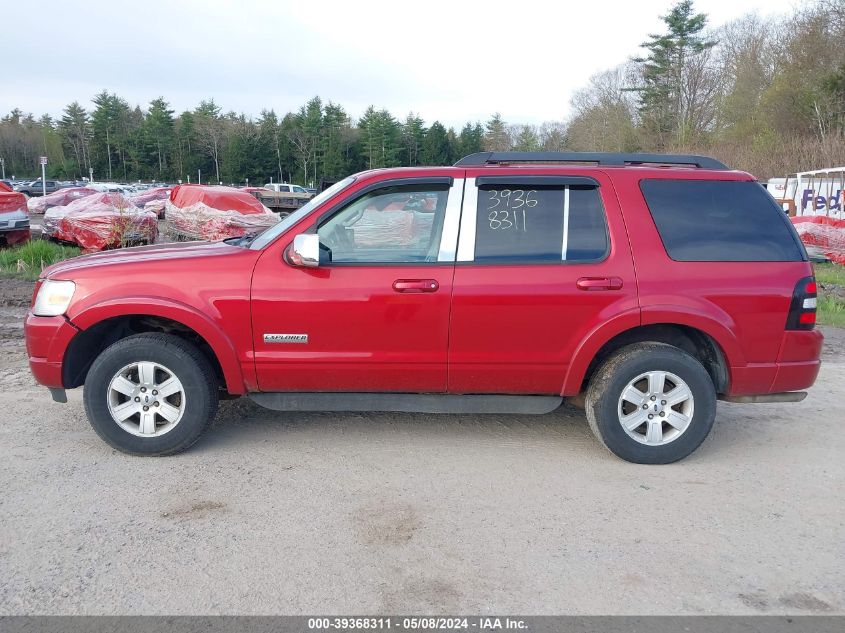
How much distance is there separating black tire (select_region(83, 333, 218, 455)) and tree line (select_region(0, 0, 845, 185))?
490 cm

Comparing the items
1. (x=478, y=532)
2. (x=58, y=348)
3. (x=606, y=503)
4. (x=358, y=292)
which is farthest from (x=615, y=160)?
(x=58, y=348)

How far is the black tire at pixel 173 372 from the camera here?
432 centimetres

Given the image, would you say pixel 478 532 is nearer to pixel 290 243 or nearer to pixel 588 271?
pixel 588 271

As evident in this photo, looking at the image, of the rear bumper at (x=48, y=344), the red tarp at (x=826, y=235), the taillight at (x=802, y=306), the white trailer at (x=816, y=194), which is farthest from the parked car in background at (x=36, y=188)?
the taillight at (x=802, y=306)

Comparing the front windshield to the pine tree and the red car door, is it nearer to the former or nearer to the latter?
the red car door

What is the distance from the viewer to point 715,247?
4.39m

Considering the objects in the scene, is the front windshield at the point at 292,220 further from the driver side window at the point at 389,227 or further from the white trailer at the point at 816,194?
the white trailer at the point at 816,194

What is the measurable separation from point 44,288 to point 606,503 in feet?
12.3

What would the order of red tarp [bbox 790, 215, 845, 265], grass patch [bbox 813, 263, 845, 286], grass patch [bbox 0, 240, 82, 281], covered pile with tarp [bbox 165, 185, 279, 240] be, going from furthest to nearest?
1. covered pile with tarp [bbox 165, 185, 279, 240]
2. red tarp [bbox 790, 215, 845, 265]
3. grass patch [bbox 813, 263, 845, 286]
4. grass patch [bbox 0, 240, 82, 281]

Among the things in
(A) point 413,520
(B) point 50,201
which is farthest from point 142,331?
(B) point 50,201

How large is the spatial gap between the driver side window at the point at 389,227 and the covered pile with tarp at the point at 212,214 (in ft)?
43.4

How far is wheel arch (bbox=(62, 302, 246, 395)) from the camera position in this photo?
14.0 feet

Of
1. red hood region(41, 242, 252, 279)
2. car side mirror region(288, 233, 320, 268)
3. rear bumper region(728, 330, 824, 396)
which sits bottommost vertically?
rear bumper region(728, 330, 824, 396)

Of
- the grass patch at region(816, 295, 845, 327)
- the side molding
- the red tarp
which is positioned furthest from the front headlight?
the red tarp
